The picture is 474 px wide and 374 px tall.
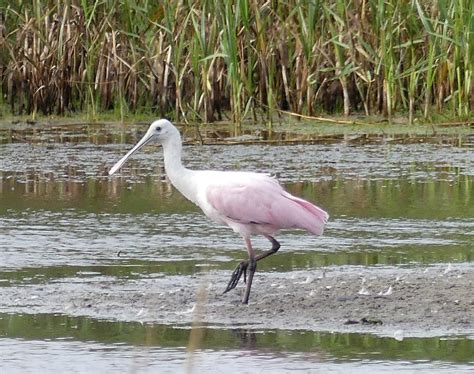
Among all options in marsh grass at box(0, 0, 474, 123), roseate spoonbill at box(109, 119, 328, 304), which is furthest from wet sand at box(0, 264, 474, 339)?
marsh grass at box(0, 0, 474, 123)

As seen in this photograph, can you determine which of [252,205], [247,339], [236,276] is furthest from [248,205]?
[247,339]

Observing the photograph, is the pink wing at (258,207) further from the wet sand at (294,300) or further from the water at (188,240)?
the water at (188,240)

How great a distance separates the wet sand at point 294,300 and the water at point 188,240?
0.15ft

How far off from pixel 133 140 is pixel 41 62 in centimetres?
161

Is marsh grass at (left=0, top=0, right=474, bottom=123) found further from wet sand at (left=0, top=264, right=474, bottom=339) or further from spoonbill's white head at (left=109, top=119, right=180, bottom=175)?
wet sand at (left=0, top=264, right=474, bottom=339)

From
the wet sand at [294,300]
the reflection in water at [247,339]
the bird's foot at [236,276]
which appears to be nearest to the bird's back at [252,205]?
the bird's foot at [236,276]

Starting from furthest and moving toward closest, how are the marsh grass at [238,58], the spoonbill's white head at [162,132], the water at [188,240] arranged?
the marsh grass at [238,58] < the spoonbill's white head at [162,132] < the water at [188,240]

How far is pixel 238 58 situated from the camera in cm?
1248

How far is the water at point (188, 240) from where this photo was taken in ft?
17.0

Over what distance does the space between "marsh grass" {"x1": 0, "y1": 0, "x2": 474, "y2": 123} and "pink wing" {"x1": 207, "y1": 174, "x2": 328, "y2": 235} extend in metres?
5.05

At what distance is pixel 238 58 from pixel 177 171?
19.3ft

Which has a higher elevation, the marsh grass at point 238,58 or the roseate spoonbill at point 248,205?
the marsh grass at point 238,58

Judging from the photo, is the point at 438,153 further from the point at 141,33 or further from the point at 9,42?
the point at 9,42

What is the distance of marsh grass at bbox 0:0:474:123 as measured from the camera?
1202 centimetres
